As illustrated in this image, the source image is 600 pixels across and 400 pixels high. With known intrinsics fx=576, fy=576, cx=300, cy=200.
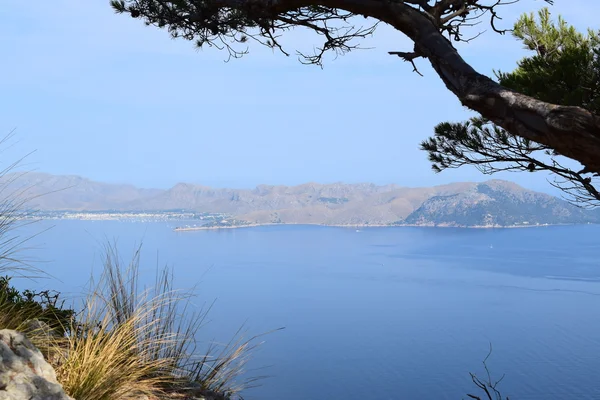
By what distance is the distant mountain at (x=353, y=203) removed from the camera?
266 ft

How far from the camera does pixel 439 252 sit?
181 ft

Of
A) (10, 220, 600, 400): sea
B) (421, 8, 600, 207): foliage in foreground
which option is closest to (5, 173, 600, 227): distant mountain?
(10, 220, 600, 400): sea

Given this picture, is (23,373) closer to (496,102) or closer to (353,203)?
(496,102)

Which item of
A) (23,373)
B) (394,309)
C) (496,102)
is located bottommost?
(394,309)

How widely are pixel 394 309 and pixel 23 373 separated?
31.0 meters

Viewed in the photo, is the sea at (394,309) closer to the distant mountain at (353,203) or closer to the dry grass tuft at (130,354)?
the dry grass tuft at (130,354)

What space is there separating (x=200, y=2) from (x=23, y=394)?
300 cm

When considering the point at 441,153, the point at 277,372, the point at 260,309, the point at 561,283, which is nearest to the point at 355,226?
the point at 561,283

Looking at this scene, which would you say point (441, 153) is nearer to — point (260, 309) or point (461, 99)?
point (461, 99)

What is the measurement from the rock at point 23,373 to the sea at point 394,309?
1.70m

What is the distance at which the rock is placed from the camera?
165 centimetres

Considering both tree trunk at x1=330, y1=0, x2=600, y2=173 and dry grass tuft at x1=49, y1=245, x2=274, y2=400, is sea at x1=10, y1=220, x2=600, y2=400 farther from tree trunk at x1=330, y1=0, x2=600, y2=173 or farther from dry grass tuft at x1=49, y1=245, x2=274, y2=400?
tree trunk at x1=330, y1=0, x2=600, y2=173

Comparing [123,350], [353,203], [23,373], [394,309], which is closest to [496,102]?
[123,350]

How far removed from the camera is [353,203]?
10444 cm
